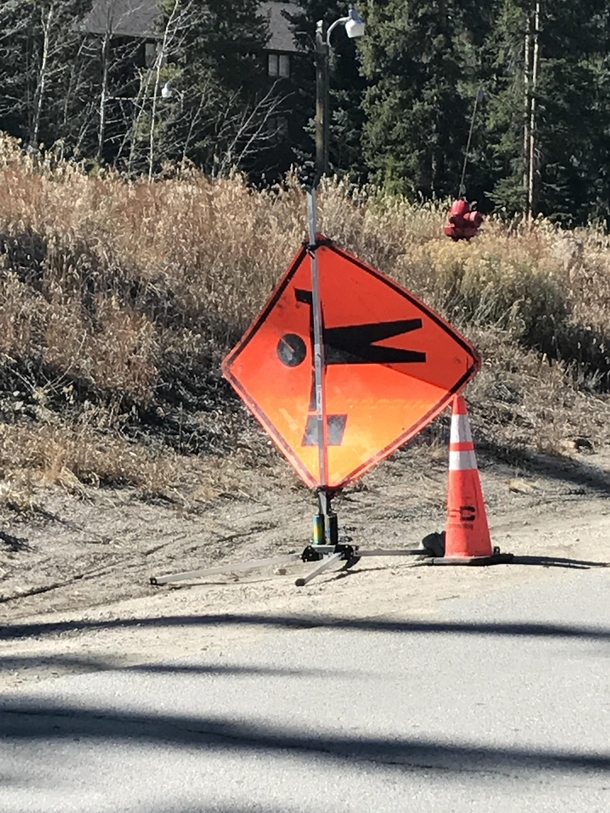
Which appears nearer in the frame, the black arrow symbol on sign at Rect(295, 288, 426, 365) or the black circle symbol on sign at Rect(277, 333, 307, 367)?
the black arrow symbol on sign at Rect(295, 288, 426, 365)

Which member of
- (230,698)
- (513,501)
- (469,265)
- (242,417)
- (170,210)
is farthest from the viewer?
(469,265)

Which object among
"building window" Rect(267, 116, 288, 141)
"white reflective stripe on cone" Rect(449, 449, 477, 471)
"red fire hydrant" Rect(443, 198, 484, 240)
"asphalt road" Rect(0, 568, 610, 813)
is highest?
"building window" Rect(267, 116, 288, 141)

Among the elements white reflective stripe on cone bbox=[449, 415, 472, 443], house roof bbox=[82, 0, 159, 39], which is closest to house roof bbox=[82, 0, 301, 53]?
house roof bbox=[82, 0, 159, 39]

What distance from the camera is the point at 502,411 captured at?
11664 mm

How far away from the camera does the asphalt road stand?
3924 millimetres

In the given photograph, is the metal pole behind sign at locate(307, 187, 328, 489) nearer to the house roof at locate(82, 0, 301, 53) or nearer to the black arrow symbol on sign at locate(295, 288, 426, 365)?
the black arrow symbol on sign at locate(295, 288, 426, 365)

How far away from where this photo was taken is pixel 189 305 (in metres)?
11.3

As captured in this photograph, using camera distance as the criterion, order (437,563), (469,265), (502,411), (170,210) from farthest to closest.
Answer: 1. (469,265)
2. (170,210)
3. (502,411)
4. (437,563)

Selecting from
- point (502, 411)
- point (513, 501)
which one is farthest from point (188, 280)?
point (513, 501)

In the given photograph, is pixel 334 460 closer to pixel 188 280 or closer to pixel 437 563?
pixel 437 563

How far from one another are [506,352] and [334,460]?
6004mm

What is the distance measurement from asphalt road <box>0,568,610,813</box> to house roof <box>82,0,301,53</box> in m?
30.0

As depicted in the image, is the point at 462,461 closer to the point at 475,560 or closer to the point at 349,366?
the point at 475,560

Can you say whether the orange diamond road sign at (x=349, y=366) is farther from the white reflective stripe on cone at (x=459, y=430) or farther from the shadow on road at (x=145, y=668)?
the shadow on road at (x=145, y=668)
